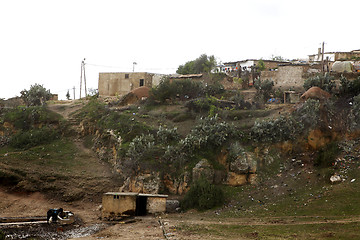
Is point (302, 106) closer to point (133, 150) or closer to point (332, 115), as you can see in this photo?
point (332, 115)

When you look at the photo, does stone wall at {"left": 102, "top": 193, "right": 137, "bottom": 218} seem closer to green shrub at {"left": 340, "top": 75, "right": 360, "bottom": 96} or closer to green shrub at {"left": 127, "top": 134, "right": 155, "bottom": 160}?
green shrub at {"left": 127, "top": 134, "right": 155, "bottom": 160}

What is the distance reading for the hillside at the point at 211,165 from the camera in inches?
707

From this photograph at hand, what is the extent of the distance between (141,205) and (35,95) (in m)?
22.8

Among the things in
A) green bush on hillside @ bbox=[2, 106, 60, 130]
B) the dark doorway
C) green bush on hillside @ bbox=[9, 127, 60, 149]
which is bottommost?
the dark doorway

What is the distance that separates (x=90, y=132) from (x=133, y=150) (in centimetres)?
873

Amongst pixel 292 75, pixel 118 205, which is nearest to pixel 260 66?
pixel 292 75

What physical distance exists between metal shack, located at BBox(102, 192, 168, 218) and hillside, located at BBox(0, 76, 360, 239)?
100 cm

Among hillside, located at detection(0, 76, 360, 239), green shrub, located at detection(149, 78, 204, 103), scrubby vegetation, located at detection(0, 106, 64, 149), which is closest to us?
hillside, located at detection(0, 76, 360, 239)

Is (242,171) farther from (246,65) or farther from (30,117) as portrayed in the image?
(30,117)

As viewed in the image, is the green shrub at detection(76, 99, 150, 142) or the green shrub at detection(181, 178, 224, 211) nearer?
the green shrub at detection(181, 178, 224, 211)

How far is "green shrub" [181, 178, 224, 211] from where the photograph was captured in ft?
69.3

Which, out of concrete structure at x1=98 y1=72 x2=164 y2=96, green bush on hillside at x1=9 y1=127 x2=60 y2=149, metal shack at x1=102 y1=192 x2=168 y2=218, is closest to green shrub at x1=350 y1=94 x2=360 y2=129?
metal shack at x1=102 y1=192 x2=168 y2=218

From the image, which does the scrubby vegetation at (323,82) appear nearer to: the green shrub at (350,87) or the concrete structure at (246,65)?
the green shrub at (350,87)

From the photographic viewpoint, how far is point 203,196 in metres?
21.2
